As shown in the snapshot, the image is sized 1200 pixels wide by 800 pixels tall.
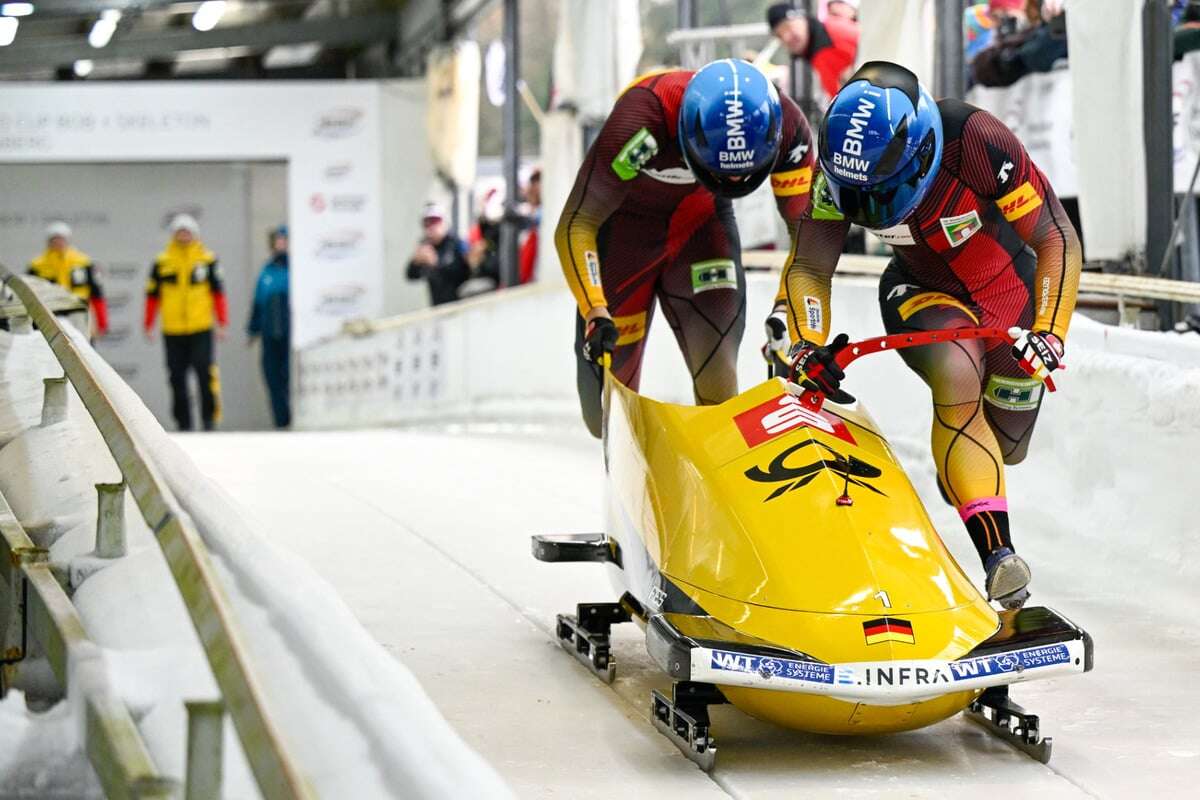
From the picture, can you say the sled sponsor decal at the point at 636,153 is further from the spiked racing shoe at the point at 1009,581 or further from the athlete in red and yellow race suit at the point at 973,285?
the spiked racing shoe at the point at 1009,581

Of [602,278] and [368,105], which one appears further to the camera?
[368,105]

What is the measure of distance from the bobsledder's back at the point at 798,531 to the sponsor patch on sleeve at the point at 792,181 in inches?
39.4

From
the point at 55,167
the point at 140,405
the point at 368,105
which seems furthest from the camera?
the point at 55,167

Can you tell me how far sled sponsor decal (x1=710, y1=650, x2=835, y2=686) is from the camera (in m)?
2.87

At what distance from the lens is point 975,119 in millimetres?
3688

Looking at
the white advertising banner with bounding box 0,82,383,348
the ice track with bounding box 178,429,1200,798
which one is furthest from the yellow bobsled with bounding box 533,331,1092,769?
the white advertising banner with bounding box 0,82,383,348

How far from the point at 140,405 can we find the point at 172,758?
1.23m

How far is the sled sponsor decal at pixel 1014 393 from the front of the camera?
389 cm

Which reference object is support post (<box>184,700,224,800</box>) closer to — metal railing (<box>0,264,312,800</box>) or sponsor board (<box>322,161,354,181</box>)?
metal railing (<box>0,264,312,800</box>)

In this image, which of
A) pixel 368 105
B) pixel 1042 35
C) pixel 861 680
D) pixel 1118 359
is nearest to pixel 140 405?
pixel 861 680

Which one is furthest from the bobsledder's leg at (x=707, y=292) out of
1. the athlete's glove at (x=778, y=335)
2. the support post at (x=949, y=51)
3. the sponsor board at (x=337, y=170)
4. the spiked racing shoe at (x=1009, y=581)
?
the sponsor board at (x=337, y=170)

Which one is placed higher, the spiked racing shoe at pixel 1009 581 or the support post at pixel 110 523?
the support post at pixel 110 523

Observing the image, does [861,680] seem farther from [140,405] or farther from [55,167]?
[55,167]

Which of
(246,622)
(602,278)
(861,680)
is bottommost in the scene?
(861,680)
